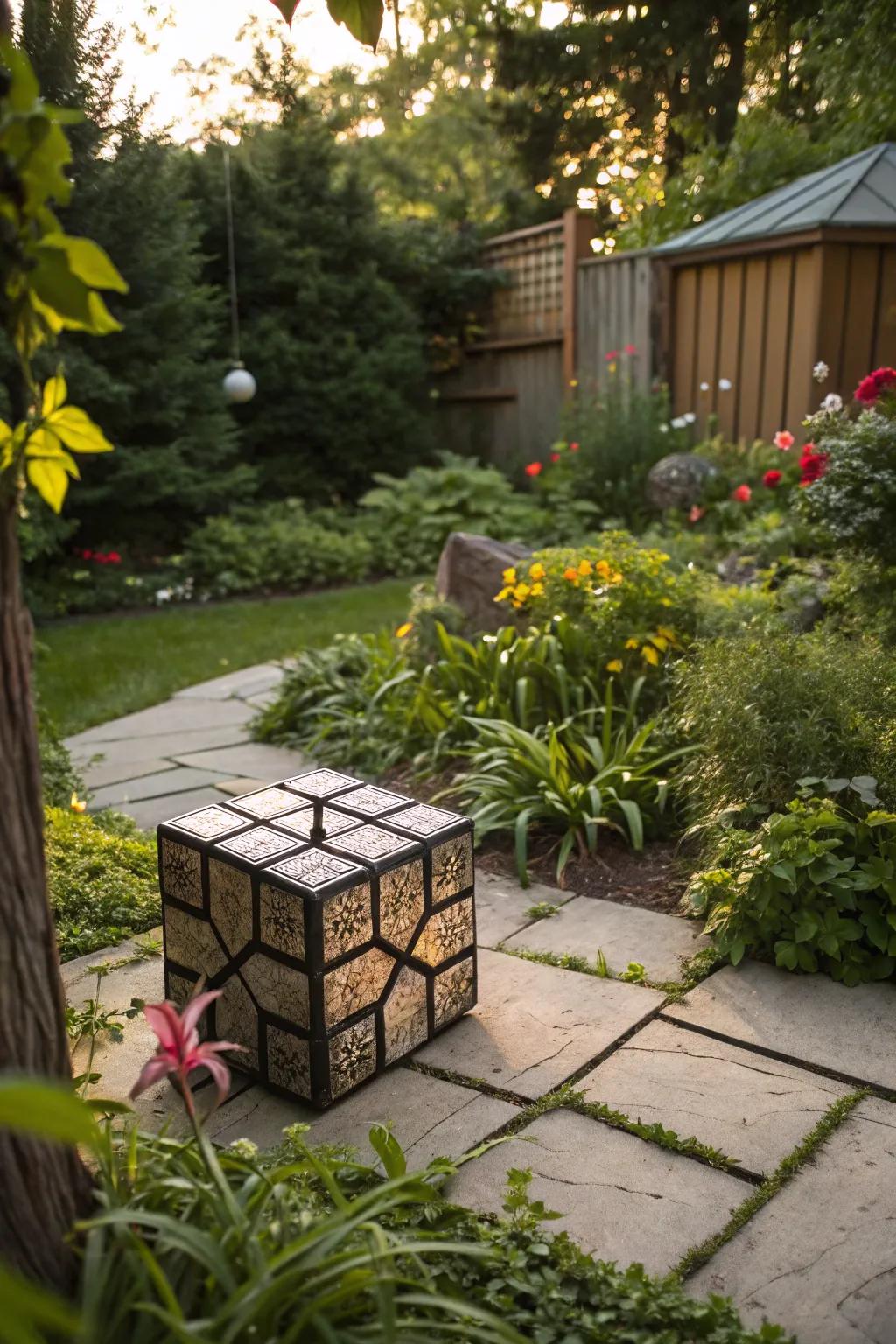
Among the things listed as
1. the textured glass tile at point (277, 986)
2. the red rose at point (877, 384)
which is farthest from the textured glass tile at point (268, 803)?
the red rose at point (877, 384)

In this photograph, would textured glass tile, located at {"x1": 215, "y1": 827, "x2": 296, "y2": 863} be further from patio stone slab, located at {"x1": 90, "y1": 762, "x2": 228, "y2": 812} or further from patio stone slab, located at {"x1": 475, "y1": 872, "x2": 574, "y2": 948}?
patio stone slab, located at {"x1": 90, "y1": 762, "x2": 228, "y2": 812}

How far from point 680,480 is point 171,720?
144 inches

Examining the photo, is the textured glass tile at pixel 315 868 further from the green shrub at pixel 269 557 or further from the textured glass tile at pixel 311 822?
the green shrub at pixel 269 557

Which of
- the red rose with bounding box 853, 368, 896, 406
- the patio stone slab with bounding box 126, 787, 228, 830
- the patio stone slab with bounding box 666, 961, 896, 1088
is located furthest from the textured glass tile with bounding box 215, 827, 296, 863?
the red rose with bounding box 853, 368, 896, 406

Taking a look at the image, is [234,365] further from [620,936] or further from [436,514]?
[620,936]

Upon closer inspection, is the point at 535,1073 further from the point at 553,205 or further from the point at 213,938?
the point at 553,205

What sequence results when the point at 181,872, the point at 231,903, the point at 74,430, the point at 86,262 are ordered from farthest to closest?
the point at 181,872 → the point at 231,903 → the point at 74,430 → the point at 86,262

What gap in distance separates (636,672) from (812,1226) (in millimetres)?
2407

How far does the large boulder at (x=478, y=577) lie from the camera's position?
15.4ft

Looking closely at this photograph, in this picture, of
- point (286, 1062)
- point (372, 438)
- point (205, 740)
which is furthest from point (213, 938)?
point (372, 438)

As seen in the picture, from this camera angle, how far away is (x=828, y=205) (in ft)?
21.9

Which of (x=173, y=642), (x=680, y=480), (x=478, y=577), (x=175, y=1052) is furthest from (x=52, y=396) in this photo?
(x=680, y=480)

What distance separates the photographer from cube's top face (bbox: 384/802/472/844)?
2.30 m

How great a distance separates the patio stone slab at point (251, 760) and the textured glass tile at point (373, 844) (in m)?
1.89
